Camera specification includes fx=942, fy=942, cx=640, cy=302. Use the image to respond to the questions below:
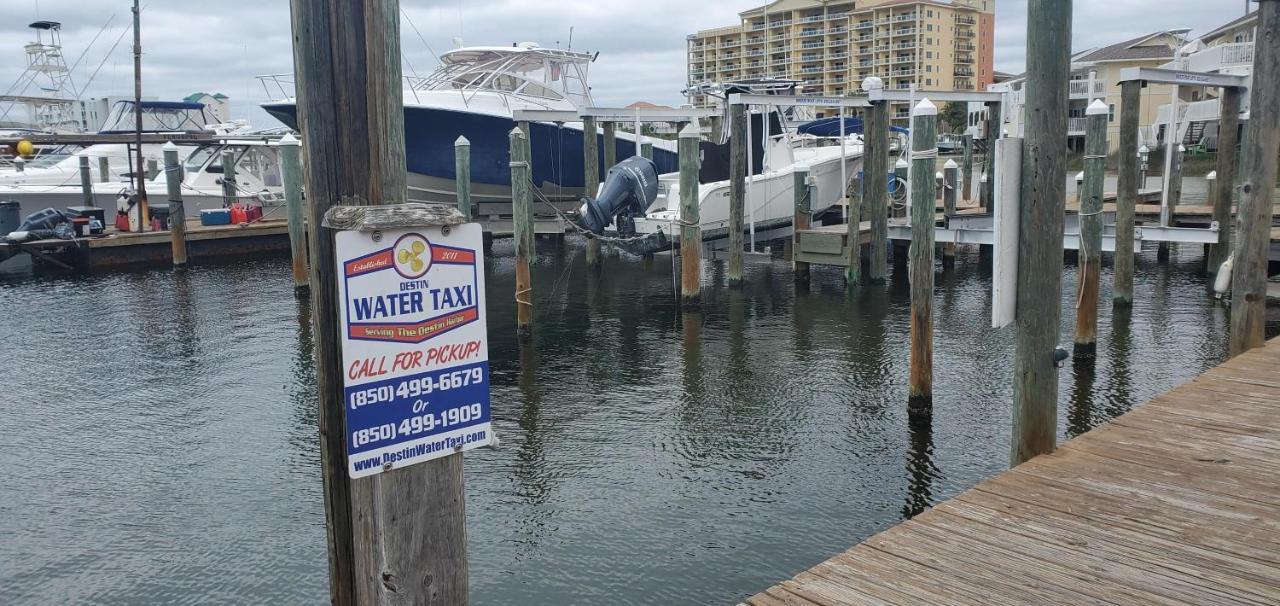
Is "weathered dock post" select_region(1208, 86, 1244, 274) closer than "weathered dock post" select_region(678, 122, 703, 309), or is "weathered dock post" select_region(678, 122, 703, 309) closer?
"weathered dock post" select_region(1208, 86, 1244, 274)

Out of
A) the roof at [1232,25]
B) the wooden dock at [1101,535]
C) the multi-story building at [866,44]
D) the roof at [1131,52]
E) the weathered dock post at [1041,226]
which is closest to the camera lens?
the wooden dock at [1101,535]

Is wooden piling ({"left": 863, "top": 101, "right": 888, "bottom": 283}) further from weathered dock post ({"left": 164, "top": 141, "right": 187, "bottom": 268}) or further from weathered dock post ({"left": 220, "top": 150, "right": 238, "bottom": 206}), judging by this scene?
weathered dock post ({"left": 220, "top": 150, "right": 238, "bottom": 206})

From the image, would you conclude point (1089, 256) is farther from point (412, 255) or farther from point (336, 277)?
point (336, 277)

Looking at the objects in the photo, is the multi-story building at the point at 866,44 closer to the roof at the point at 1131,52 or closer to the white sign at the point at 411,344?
the roof at the point at 1131,52

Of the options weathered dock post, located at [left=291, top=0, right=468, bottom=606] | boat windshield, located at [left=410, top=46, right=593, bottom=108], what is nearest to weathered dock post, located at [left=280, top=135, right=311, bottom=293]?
boat windshield, located at [left=410, top=46, right=593, bottom=108]

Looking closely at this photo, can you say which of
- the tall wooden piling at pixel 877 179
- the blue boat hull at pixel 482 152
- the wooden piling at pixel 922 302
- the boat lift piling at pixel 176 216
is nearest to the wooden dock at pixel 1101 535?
the wooden piling at pixel 922 302

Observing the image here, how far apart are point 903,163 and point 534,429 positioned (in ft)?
47.0

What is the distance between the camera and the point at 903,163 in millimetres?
20953

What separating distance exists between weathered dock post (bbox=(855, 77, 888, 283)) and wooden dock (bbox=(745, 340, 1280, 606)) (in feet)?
34.7

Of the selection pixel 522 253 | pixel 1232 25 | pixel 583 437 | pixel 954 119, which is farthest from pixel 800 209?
pixel 954 119

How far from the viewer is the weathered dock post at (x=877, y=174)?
15297 millimetres

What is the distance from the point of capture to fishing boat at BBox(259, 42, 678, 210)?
76.7ft

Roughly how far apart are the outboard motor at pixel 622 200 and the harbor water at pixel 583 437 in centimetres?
154

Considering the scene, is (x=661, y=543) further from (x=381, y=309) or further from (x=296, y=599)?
(x=381, y=309)
